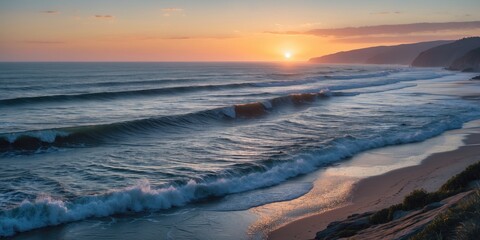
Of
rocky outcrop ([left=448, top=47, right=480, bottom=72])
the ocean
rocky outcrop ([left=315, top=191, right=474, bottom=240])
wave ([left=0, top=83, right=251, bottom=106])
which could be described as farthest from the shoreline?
rocky outcrop ([left=448, top=47, right=480, bottom=72])

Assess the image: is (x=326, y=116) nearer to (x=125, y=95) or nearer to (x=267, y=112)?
(x=267, y=112)

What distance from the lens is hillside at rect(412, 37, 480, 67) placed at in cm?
17512

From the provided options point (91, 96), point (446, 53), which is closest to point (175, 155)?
point (91, 96)

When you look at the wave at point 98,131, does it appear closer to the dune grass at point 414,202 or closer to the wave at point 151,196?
the wave at point 151,196

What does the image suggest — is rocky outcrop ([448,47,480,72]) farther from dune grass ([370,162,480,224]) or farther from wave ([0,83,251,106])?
dune grass ([370,162,480,224])

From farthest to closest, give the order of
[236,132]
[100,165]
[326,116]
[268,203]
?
[326,116]
[236,132]
[100,165]
[268,203]

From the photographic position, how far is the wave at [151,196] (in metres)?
9.89

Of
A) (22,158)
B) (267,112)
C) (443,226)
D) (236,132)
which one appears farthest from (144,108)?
(443,226)

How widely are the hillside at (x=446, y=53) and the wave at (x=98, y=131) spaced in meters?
166

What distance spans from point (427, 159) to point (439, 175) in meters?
3.07

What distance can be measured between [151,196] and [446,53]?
190 m

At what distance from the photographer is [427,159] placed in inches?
635

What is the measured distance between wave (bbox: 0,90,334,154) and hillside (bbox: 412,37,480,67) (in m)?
166

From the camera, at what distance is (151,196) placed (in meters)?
11.3
